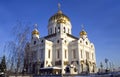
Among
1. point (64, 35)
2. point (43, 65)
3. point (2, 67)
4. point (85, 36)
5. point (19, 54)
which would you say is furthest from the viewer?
point (85, 36)

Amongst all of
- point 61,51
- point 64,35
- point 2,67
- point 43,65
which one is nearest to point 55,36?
point 64,35

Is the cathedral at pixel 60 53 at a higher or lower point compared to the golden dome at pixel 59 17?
lower

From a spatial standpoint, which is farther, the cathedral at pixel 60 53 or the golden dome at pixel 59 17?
the golden dome at pixel 59 17

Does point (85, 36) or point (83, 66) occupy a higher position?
point (85, 36)

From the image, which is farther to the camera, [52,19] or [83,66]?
[52,19]

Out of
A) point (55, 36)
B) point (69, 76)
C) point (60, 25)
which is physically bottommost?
point (69, 76)

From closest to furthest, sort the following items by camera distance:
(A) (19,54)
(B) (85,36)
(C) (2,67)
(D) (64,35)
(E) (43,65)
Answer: (A) (19,54), (C) (2,67), (E) (43,65), (D) (64,35), (B) (85,36)

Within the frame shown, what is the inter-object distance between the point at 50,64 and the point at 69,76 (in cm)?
1517

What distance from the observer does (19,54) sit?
91.5 ft

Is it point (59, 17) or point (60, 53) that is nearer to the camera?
point (60, 53)

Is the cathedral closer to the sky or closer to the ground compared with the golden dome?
closer to the ground

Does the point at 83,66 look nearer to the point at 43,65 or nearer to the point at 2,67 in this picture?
the point at 43,65

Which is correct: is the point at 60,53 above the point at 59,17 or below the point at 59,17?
below

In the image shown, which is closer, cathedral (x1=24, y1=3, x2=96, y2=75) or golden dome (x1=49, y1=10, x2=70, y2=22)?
cathedral (x1=24, y1=3, x2=96, y2=75)
